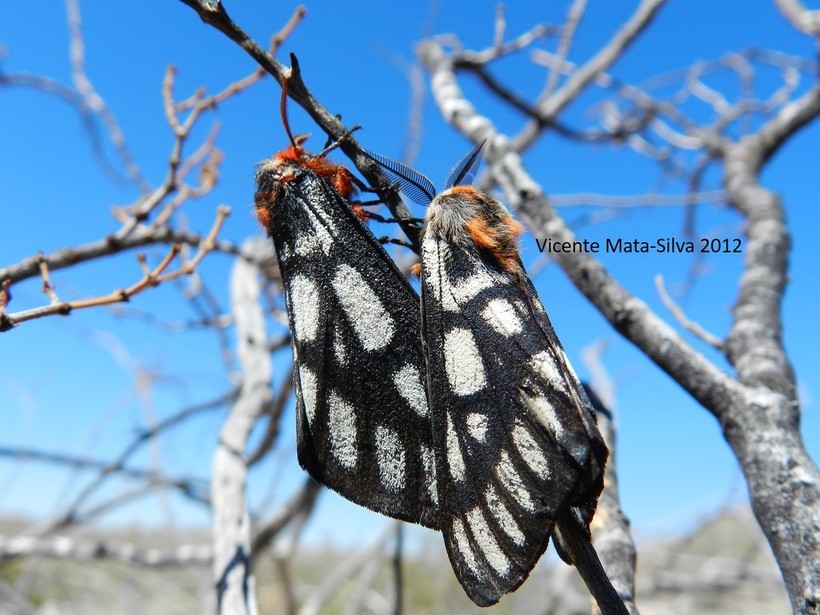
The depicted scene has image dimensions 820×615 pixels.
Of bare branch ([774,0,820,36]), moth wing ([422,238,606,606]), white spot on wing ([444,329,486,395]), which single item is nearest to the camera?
moth wing ([422,238,606,606])

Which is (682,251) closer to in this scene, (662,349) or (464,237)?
(662,349)

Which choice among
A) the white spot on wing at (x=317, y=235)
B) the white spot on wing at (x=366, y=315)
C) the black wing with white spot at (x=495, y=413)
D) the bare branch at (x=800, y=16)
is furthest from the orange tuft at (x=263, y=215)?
the bare branch at (x=800, y=16)

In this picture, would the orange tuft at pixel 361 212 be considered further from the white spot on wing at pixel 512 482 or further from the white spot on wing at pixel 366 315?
the white spot on wing at pixel 512 482

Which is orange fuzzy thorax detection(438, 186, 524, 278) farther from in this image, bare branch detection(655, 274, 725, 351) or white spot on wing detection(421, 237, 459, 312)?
bare branch detection(655, 274, 725, 351)

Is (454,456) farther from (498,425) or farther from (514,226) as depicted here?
(514,226)

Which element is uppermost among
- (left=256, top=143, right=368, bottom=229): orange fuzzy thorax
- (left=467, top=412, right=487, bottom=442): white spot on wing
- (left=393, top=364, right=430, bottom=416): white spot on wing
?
(left=256, top=143, right=368, bottom=229): orange fuzzy thorax

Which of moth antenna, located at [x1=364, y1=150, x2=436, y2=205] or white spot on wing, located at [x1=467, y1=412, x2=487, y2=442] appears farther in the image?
moth antenna, located at [x1=364, y1=150, x2=436, y2=205]

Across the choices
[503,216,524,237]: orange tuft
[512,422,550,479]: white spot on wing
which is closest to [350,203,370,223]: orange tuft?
[503,216,524,237]: orange tuft
